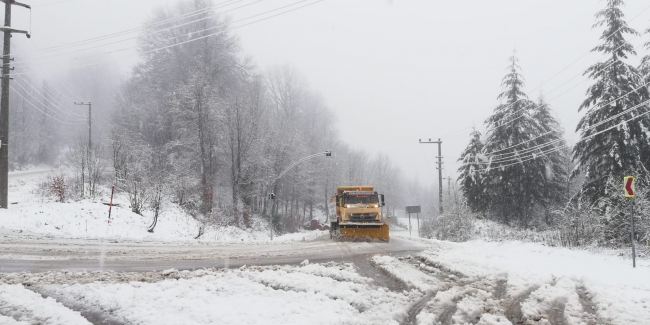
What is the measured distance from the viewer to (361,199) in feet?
78.1

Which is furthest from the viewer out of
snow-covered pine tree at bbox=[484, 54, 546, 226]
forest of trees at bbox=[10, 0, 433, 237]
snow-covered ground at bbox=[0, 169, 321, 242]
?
snow-covered pine tree at bbox=[484, 54, 546, 226]

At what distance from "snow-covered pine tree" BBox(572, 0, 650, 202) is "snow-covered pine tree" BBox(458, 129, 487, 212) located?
1464cm

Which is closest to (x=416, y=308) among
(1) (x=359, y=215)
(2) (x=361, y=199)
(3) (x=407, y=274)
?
(3) (x=407, y=274)

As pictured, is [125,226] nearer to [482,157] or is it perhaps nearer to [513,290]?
[513,290]

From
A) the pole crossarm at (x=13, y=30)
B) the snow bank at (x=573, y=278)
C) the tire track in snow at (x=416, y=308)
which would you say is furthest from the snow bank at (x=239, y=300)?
the pole crossarm at (x=13, y=30)

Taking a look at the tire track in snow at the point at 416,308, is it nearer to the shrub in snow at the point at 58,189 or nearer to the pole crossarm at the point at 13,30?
the shrub in snow at the point at 58,189

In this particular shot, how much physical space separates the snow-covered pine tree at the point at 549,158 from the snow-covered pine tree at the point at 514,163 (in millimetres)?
694

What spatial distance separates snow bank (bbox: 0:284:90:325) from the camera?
5250 mm

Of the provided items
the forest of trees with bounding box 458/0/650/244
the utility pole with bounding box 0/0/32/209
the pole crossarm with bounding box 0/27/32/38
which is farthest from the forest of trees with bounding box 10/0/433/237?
the forest of trees with bounding box 458/0/650/244

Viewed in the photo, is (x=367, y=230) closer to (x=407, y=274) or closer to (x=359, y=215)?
(x=359, y=215)

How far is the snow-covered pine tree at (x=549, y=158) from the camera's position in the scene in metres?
39.4

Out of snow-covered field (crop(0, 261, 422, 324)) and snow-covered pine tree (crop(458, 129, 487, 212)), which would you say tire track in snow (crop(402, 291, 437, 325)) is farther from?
snow-covered pine tree (crop(458, 129, 487, 212))

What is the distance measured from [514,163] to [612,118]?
14.0 meters

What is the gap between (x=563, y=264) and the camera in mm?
12211
